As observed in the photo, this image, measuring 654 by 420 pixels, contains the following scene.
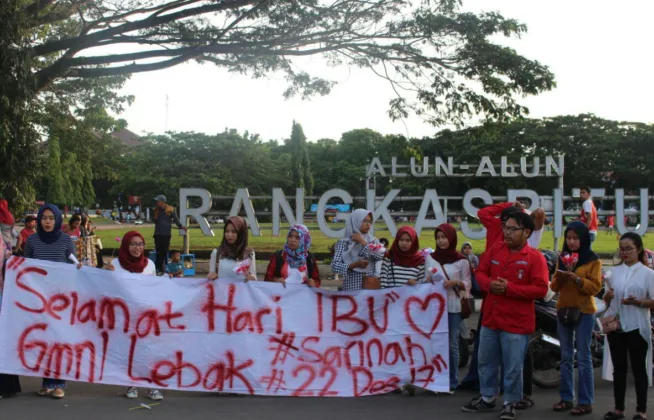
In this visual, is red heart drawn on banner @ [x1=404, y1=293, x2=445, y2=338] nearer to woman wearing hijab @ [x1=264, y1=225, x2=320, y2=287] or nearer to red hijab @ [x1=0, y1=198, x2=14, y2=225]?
woman wearing hijab @ [x1=264, y1=225, x2=320, y2=287]

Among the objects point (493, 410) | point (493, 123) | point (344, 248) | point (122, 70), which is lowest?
point (493, 410)

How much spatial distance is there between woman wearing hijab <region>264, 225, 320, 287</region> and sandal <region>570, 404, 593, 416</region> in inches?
90.7

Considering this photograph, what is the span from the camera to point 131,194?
64.6 meters

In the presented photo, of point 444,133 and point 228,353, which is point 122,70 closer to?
point 444,133

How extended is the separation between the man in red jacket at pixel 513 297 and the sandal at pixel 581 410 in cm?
52

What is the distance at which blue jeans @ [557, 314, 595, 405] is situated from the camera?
538cm

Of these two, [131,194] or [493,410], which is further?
[131,194]

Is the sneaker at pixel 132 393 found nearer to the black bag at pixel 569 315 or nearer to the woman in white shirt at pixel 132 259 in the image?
the woman in white shirt at pixel 132 259

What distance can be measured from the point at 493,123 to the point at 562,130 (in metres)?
46.9

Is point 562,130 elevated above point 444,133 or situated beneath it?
elevated above

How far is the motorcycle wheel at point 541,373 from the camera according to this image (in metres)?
6.37

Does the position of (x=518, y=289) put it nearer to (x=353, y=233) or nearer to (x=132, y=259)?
(x=353, y=233)

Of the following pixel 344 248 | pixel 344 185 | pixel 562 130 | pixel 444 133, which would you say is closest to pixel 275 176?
pixel 344 185

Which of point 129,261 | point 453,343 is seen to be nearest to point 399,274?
point 453,343
